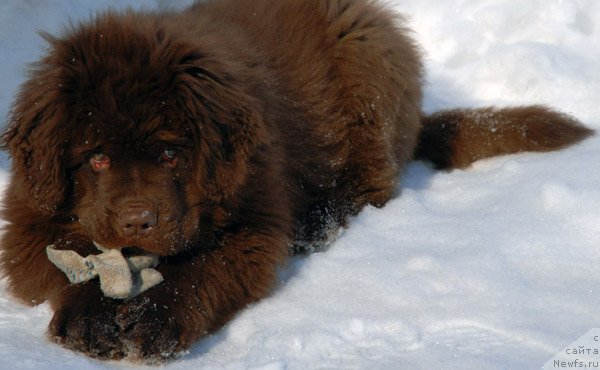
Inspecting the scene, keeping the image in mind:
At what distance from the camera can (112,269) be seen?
3.50 m

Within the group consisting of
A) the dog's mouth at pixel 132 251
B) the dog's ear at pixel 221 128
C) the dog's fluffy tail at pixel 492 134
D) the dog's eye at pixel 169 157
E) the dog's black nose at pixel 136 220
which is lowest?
the dog's mouth at pixel 132 251

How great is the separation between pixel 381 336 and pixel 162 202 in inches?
37.5

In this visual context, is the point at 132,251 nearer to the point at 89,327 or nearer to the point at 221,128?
the point at 89,327

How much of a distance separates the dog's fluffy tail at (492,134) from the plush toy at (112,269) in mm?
2461

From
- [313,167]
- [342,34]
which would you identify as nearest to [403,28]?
[342,34]

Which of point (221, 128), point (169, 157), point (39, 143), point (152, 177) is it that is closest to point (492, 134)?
point (221, 128)

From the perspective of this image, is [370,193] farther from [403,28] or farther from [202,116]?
[202,116]

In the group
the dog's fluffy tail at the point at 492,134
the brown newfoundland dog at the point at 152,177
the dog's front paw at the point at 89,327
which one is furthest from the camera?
the dog's fluffy tail at the point at 492,134

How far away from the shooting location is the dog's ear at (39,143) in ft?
11.4

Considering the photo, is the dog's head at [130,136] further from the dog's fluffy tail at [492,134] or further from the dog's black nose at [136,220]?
the dog's fluffy tail at [492,134]

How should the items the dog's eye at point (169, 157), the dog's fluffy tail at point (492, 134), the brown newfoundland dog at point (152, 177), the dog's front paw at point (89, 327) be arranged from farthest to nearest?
the dog's fluffy tail at point (492, 134)
the dog's eye at point (169, 157)
the brown newfoundland dog at point (152, 177)
the dog's front paw at point (89, 327)

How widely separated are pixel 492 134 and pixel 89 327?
3.01 metres

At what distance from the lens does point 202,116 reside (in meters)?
3.56

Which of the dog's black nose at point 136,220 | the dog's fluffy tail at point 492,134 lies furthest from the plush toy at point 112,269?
the dog's fluffy tail at point 492,134
